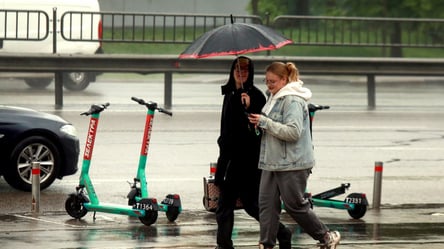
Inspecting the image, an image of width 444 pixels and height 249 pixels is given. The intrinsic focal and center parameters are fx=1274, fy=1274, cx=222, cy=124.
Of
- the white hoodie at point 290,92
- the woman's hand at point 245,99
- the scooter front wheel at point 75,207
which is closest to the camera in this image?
the white hoodie at point 290,92

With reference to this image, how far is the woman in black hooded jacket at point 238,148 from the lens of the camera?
965 centimetres

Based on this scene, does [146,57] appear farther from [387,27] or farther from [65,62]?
[387,27]

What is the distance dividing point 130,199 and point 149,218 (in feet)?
1.72

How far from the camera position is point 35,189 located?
1217cm

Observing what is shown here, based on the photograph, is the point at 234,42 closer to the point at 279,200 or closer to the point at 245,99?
the point at 245,99

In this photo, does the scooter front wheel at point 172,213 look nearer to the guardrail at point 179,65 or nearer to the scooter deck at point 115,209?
the scooter deck at point 115,209

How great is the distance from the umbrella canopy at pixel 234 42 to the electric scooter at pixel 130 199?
5.97ft

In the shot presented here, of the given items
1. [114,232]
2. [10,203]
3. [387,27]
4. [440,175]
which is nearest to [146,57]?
[387,27]

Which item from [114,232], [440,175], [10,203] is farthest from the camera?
[440,175]

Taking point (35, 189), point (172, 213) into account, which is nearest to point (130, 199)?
point (172, 213)

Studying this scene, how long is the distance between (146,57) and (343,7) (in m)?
13.4

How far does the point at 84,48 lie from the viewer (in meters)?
24.1

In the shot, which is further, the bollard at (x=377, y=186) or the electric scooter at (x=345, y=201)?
the bollard at (x=377, y=186)

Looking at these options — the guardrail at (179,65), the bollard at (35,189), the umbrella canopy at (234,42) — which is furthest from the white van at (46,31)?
the umbrella canopy at (234,42)
